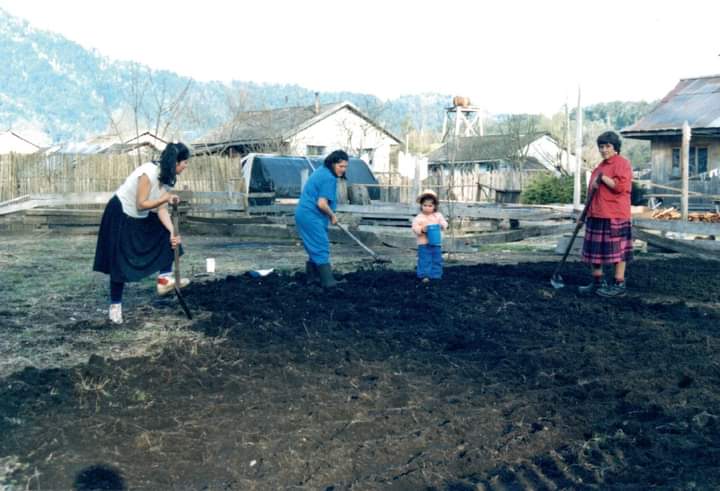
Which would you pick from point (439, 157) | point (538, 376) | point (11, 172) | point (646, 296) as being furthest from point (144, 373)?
point (439, 157)

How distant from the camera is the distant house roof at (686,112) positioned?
1016 inches

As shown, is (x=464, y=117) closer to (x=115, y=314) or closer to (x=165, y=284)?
(x=165, y=284)

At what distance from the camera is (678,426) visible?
416cm

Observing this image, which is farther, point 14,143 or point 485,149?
point 14,143

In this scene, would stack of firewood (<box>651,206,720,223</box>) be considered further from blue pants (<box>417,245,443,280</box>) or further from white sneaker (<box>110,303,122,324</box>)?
white sneaker (<box>110,303,122,324</box>)

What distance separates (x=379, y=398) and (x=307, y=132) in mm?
39424

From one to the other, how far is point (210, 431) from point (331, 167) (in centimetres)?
518

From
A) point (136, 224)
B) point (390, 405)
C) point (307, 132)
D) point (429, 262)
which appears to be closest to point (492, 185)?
point (307, 132)

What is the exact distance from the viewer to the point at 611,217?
8641 mm

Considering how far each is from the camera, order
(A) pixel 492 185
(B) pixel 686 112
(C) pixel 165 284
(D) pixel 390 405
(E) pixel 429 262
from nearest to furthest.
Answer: (D) pixel 390 405
(C) pixel 165 284
(E) pixel 429 262
(B) pixel 686 112
(A) pixel 492 185

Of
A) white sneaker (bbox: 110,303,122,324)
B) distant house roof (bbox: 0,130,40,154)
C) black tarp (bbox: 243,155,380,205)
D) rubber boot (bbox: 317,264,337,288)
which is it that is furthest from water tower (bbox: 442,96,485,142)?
white sneaker (bbox: 110,303,122,324)

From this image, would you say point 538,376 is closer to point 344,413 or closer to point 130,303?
point 344,413

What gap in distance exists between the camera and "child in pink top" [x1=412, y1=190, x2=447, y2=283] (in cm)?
916

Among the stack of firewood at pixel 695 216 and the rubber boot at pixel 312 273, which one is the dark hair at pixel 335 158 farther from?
the stack of firewood at pixel 695 216
